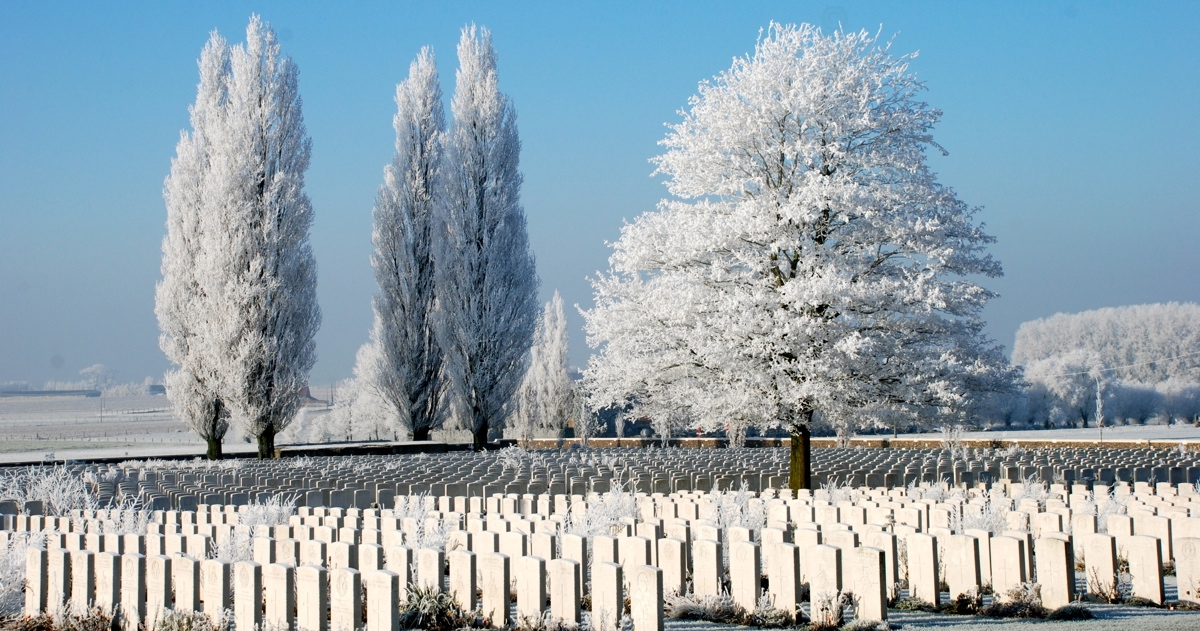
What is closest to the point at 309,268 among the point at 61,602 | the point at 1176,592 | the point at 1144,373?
the point at 61,602

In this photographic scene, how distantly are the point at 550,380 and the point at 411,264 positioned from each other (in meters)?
17.7

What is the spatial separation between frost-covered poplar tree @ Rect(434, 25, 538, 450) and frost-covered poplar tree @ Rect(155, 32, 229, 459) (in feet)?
21.6

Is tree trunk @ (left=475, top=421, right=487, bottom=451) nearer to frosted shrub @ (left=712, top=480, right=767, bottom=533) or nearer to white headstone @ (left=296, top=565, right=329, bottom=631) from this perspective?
frosted shrub @ (left=712, top=480, right=767, bottom=533)

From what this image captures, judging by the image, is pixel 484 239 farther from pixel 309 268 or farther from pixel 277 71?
pixel 277 71

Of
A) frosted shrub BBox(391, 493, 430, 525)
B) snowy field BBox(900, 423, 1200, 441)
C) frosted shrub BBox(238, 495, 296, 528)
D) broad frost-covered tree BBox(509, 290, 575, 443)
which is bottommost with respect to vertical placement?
snowy field BBox(900, 423, 1200, 441)

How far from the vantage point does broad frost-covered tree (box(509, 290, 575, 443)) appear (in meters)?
46.9

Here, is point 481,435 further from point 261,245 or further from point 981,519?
point 981,519

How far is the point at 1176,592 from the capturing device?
558 cm

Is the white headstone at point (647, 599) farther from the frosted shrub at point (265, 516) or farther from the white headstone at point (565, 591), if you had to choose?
the frosted shrub at point (265, 516)

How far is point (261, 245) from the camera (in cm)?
2588

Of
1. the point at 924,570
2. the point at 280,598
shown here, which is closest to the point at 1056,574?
the point at 924,570

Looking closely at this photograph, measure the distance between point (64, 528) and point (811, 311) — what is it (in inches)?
328

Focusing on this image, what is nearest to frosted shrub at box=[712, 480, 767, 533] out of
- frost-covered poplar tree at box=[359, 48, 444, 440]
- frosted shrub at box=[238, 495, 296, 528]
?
frosted shrub at box=[238, 495, 296, 528]

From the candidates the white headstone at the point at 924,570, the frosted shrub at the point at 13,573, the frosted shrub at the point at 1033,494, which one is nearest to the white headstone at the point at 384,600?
the frosted shrub at the point at 13,573
